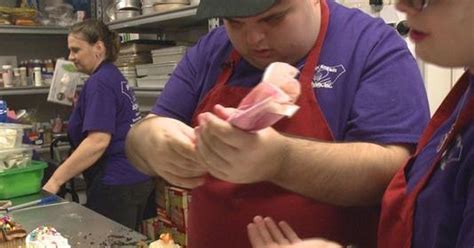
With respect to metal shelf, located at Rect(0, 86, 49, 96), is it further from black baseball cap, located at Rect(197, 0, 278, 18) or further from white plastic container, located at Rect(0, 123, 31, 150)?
black baseball cap, located at Rect(197, 0, 278, 18)

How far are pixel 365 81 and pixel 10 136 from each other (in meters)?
1.67

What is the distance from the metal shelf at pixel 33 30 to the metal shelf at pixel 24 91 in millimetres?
427

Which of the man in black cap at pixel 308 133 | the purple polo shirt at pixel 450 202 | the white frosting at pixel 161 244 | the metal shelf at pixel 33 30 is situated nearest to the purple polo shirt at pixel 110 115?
the white frosting at pixel 161 244

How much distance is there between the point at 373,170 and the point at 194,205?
391 mm

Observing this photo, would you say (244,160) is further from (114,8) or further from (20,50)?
(20,50)

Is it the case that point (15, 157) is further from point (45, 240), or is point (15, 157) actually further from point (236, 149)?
point (236, 149)

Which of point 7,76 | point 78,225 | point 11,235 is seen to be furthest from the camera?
point 7,76

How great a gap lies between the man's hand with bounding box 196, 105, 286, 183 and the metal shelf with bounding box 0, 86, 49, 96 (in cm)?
345

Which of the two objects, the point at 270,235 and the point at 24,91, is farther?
the point at 24,91

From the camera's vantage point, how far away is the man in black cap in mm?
850

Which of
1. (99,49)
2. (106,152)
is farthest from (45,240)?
(99,49)

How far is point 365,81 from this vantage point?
3.04 feet

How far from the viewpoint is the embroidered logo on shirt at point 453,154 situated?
2.11 feet

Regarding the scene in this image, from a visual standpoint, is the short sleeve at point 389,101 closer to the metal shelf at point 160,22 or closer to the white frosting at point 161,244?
the white frosting at point 161,244
